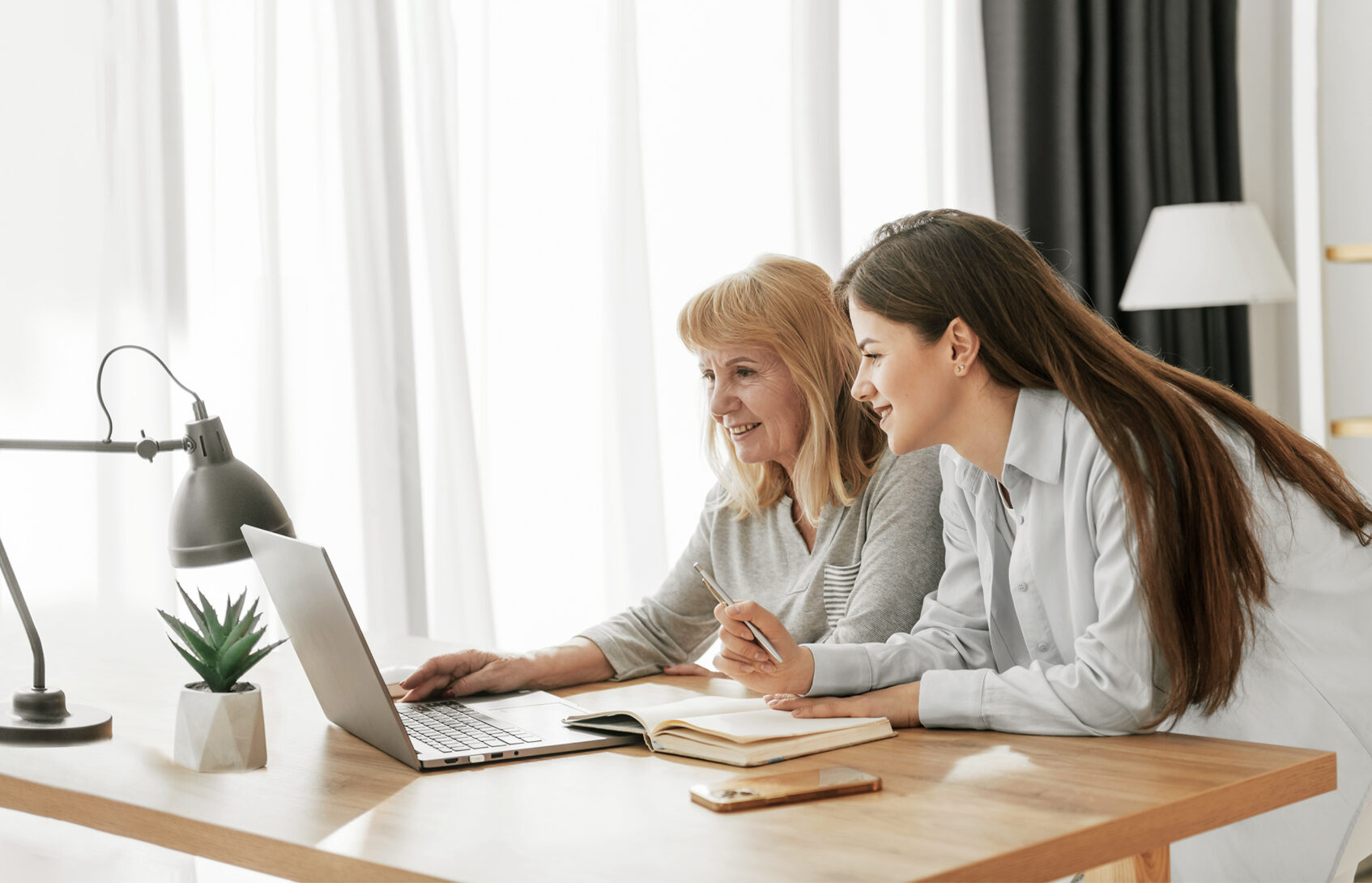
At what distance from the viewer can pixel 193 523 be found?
141cm

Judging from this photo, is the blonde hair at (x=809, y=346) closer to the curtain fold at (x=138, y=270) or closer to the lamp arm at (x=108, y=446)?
the lamp arm at (x=108, y=446)

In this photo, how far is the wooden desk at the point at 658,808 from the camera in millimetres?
939

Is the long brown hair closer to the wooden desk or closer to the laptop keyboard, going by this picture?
the wooden desk

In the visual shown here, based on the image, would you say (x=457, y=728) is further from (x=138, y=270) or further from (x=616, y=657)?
(x=138, y=270)

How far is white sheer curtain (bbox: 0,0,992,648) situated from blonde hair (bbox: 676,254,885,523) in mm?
909

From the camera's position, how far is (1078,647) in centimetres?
129

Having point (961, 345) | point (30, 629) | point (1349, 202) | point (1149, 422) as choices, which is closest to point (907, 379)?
point (961, 345)

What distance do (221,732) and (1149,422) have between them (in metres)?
0.98

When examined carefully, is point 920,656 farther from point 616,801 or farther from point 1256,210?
point 1256,210

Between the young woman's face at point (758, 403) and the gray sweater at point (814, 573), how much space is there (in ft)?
0.37

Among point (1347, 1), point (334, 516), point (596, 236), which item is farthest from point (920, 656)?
point (1347, 1)

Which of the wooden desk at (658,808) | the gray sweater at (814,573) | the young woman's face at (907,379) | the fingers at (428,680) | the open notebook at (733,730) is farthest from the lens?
the gray sweater at (814,573)

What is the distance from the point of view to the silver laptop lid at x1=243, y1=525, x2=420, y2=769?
123cm

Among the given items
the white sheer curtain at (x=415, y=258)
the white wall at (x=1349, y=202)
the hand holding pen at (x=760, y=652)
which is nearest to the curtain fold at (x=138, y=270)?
the white sheer curtain at (x=415, y=258)
